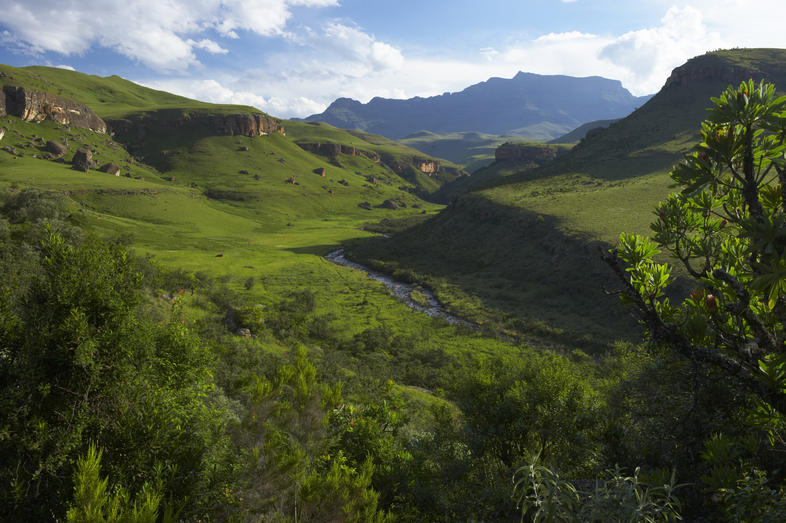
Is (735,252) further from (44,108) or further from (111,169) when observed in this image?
(44,108)

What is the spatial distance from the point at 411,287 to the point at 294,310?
23.2 meters

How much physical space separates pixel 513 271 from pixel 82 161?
145 meters

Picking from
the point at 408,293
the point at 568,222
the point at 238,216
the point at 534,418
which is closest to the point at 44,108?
the point at 238,216

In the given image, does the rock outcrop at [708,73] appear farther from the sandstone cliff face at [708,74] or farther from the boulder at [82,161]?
the boulder at [82,161]

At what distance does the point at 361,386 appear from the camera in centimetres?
2516

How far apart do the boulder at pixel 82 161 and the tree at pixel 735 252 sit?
6341 inches

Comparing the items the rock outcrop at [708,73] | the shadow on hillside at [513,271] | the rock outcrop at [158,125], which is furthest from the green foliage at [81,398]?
the rock outcrop at [158,125]

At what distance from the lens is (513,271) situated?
61906 mm

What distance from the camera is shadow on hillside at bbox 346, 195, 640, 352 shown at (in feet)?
142

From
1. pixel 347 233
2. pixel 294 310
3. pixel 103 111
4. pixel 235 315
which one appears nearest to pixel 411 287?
pixel 294 310

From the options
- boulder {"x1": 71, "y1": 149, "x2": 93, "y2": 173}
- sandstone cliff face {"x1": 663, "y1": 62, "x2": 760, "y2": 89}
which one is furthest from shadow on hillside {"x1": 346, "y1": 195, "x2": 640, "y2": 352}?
boulder {"x1": 71, "y1": 149, "x2": 93, "y2": 173}

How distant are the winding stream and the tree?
1656 inches

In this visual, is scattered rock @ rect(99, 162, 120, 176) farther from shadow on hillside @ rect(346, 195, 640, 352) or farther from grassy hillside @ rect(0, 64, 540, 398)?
shadow on hillside @ rect(346, 195, 640, 352)

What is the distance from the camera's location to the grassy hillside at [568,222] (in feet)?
163
